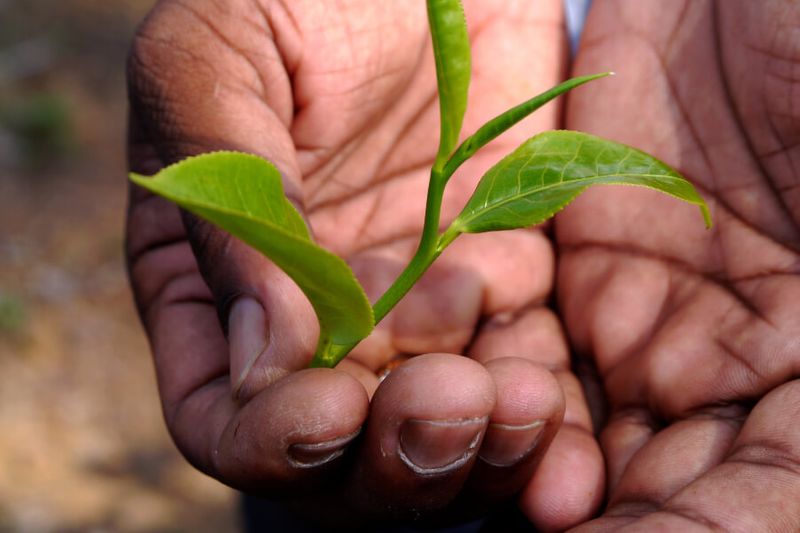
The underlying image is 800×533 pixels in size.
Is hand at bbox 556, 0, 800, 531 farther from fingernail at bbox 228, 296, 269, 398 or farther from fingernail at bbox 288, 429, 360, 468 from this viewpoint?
fingernail at bbox 228, 296, 269, 398

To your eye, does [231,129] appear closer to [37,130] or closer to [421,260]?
[421,260]

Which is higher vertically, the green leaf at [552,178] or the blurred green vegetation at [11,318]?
the green leaf at [552,178]

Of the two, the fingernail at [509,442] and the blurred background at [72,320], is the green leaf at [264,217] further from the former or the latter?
the blurred background at [72,320]

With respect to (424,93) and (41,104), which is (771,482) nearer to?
(424,93)

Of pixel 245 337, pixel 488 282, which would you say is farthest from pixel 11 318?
pixel 245 337

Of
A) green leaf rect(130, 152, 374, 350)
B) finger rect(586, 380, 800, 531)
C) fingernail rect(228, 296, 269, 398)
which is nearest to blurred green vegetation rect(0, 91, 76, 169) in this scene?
fingernail rect(228, 296, 269, 398)

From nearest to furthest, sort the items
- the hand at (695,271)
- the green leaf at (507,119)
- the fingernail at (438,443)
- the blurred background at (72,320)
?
1. the green leaf at (507,119)
2. the fingernail at (438,443)
3. the hand at (695,271)
4. the blurred background at (72,320)

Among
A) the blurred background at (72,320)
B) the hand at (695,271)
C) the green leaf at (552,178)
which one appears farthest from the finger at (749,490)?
the blurred background at (72,320)
